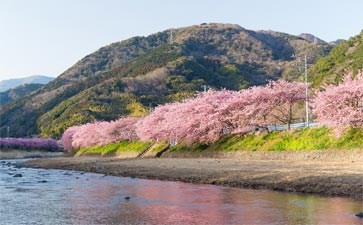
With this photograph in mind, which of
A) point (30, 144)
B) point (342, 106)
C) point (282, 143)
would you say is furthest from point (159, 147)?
point (30, 144)

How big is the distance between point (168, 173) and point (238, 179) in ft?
32.0

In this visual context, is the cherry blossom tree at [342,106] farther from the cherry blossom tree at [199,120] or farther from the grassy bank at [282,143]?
the cherry blossom tree at [199,120]

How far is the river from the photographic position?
18016mm

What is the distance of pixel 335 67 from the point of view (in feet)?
360

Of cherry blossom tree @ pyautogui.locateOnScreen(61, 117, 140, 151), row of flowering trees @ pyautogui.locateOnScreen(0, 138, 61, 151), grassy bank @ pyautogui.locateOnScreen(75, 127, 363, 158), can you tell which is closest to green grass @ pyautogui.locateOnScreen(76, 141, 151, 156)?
cherry blossom tree @ pyautogui.locateOnScreen(61, 117, 140, 151)

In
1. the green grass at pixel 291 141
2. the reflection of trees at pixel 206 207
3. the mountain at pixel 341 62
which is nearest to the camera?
the reflection of trees at pixel 206 207

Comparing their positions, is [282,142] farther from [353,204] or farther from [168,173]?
[353,204]

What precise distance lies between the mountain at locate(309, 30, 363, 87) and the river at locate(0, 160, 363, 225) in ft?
256

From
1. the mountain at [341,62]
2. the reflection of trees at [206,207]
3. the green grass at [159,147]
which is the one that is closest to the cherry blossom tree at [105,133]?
the green grass at [159,147]

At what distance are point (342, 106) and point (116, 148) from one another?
6424 centimetres

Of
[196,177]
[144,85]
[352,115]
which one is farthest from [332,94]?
[144,85]

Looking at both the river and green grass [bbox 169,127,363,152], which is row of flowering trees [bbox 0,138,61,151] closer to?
green grass [bbox 169,127,363,152]

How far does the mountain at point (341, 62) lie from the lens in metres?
101

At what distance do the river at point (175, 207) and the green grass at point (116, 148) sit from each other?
58346 mm
